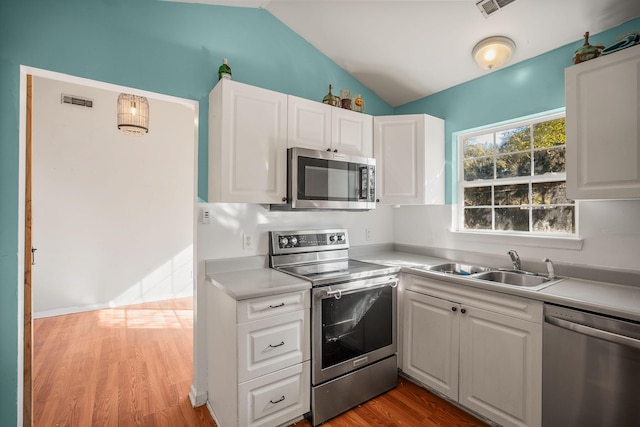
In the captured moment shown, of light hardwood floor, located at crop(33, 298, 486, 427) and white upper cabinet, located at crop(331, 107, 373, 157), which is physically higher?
white upper cabinet, located at crop(331, 107, 373, 157)

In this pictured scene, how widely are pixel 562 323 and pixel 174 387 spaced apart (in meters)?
2.60

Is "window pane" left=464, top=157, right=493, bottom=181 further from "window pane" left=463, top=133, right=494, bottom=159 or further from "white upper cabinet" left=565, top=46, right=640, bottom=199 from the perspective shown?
"white upper cabinet" left=565, top=46, right=640, bottom=199

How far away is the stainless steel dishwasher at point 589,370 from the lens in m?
1.40

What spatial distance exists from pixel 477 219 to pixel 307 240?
1.55 metres

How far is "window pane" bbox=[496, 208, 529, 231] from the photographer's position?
2.45 m

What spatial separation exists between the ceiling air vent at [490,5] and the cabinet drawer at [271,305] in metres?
2.14

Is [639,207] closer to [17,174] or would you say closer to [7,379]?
[17,174]

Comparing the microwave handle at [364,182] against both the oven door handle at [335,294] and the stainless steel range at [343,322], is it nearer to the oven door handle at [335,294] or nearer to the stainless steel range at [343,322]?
the stainless steel range at [343,322]

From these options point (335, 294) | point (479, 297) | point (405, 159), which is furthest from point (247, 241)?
point (479, 297)

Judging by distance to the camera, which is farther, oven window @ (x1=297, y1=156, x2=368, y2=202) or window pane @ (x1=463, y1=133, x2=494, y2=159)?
window pane @ (x1=463, y1=133, x2=494, y2=159)

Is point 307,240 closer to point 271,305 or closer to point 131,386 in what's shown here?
point 271,305

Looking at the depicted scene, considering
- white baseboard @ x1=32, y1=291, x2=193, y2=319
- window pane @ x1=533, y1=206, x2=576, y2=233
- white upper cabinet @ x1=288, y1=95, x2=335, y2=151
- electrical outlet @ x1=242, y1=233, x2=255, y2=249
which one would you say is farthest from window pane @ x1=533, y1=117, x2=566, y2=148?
white baseboard @ x1=32, y1=291, x2=193, y2=319

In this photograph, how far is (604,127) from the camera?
1691 millimetres

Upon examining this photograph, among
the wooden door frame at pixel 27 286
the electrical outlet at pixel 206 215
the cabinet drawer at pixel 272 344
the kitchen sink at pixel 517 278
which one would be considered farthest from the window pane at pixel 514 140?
the wooden door frame at pixel 27 286
